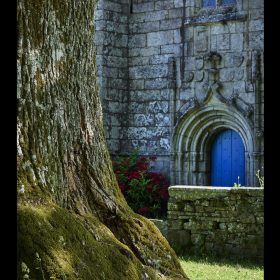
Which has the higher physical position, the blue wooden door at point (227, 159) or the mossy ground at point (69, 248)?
the blue wooden door at point (227, 159)

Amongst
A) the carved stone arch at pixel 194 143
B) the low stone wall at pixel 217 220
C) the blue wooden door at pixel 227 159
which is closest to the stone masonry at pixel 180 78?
the carved stone arch at pixel 194 143

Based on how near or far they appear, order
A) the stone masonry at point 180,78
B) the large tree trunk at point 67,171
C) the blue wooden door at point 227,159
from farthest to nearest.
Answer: the blue wooden door at point 227,159, the stone masonry at point 180,78, the large tree trunk at point 67,171

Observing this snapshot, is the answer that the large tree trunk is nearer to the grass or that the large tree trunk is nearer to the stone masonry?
the grass

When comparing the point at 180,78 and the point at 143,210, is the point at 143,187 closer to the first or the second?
the point at 143,210

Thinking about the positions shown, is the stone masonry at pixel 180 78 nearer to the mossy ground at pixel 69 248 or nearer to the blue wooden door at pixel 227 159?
the blue wooden door at pixel 227 159

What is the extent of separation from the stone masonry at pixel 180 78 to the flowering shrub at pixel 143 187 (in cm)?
44

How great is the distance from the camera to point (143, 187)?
13398 millimetres

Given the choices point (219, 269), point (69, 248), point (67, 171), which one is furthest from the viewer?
point (219, 269)

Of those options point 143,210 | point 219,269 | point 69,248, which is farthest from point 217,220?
point 69,248

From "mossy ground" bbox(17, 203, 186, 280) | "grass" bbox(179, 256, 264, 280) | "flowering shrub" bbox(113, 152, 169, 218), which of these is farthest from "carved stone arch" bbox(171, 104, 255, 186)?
"mossy ground" bbox(17, 203, 186, 280)

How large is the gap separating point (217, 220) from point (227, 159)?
16.5 feet

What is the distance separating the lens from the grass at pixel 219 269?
286 inches
